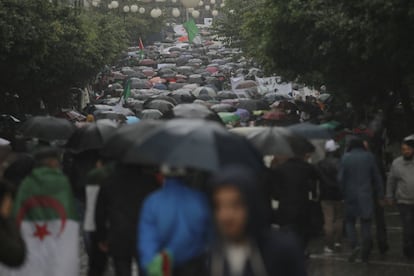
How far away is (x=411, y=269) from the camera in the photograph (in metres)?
13.0

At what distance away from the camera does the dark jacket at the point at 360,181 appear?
12750 millimetres

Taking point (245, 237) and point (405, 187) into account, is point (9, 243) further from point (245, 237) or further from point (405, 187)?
point (405, 187)

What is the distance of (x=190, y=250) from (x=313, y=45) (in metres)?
17.6

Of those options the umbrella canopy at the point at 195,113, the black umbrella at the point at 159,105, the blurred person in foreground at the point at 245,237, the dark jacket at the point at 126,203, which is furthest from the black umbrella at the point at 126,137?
the black umbrella at the point at 159,105

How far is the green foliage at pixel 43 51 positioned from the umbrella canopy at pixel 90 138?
17.8 m

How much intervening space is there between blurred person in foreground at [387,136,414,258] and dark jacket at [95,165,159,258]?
564 cm

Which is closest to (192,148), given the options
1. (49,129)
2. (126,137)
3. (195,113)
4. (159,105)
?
(126,137)

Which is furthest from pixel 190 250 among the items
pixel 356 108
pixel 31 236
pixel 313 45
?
pixel 356 108

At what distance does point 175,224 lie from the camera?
21.3 feet

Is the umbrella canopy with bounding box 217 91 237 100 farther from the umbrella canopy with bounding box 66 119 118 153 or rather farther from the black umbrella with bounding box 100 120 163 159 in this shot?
the black umbrella with bounding box 100 120 163 159

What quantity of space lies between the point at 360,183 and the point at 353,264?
3.50ft

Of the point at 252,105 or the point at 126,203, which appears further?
the point at 252,105

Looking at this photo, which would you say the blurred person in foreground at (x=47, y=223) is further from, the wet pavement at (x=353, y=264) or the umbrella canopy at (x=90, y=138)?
the wet pavement at (x=353, y=264)

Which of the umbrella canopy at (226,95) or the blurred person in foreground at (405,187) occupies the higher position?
the umbrella canopy at (226,95)
